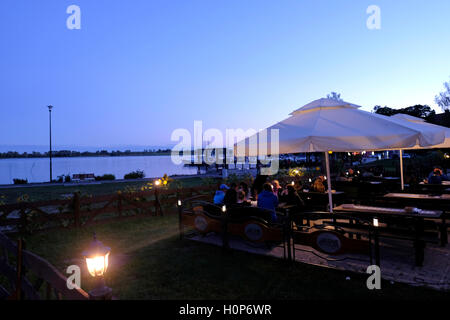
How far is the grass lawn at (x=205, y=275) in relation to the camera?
13.6ft

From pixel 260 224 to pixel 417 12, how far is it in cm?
1096

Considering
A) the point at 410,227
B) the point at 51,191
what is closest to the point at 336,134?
the point at 410,227

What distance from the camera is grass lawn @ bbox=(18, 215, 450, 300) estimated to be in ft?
13.6

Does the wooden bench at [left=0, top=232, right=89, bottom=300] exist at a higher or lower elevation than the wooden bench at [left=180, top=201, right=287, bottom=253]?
higher

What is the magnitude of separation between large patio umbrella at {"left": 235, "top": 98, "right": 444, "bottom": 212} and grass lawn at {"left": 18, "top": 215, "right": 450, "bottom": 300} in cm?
225

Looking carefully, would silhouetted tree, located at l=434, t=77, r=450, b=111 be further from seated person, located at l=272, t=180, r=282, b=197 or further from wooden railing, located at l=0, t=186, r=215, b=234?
wooden railing, located at l=0, t=186, r=215, b=234

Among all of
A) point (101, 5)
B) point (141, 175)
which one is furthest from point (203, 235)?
point (141, 175)

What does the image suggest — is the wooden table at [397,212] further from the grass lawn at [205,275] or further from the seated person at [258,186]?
the seated person at [258,186]

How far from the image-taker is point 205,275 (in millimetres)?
4949

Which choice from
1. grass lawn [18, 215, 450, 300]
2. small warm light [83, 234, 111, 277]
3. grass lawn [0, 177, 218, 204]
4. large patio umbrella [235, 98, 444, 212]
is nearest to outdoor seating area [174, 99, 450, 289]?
large patio umbrella [235, 98, 444, 212]

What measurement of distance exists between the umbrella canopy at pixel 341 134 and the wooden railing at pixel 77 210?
452cm

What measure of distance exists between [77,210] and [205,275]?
6083 mm

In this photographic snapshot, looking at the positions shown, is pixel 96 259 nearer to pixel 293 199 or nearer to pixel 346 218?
pixel 346 218

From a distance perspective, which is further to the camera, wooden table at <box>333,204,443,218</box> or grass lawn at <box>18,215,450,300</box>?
wooden table at <box>333,204,443,218</box>
